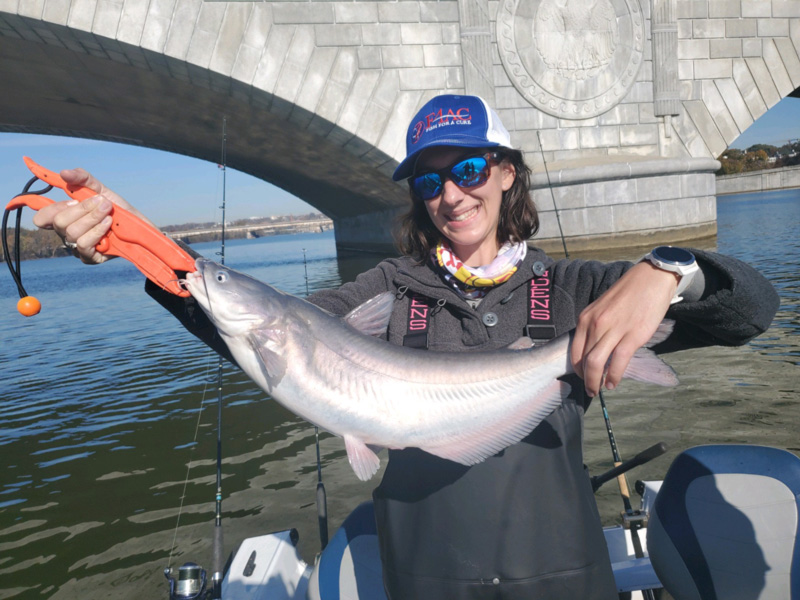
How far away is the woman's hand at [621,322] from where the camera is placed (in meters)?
1.96

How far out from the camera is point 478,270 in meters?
2.65

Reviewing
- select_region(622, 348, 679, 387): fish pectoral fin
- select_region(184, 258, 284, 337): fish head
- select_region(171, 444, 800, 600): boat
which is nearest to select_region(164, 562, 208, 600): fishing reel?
select_region(171, 444, 800, 600): boat

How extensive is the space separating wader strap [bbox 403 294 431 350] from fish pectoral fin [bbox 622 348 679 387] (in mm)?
848

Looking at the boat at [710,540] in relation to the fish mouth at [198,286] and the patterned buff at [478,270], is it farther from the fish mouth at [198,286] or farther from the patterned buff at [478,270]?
the fish mouth at [198,286]

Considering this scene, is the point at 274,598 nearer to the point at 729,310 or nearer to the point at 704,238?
the point at 729,310

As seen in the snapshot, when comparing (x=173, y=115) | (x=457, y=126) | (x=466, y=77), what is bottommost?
(x=457, y=126)

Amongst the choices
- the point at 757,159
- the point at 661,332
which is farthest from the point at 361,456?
the point at 757,159

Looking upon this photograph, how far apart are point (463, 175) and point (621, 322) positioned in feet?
3.49

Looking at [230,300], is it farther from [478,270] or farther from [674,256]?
[674,256]

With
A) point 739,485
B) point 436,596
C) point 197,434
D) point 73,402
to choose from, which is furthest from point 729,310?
point 73,402

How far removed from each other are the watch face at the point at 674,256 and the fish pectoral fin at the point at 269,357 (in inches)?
56.4

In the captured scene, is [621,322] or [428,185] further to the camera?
[428,185]

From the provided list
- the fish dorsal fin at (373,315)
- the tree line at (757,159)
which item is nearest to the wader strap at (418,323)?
the fish dorsal fin at (373,315)

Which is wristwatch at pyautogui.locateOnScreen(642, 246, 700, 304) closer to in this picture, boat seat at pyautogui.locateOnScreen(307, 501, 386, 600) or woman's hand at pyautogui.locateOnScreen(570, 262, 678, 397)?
woman's hand at pyautogui.locateOnScreen(570, 262, 678, 397)
